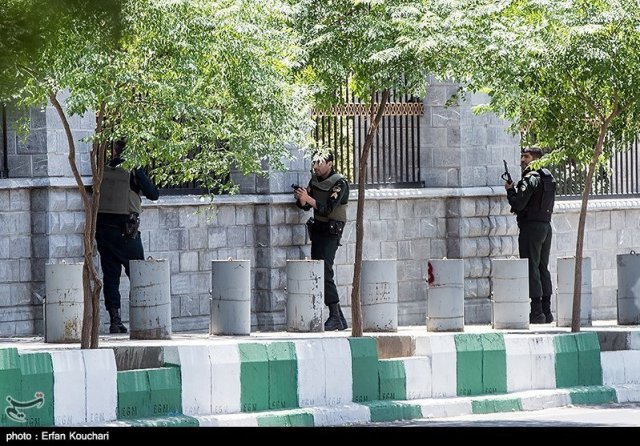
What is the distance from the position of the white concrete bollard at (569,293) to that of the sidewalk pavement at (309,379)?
126 inches

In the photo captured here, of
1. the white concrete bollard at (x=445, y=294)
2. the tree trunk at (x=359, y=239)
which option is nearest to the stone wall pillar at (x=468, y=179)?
the white concrete bollard at (x=445, y=294)

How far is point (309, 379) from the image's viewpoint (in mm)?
14477

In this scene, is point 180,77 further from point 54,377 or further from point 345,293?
point 345,293

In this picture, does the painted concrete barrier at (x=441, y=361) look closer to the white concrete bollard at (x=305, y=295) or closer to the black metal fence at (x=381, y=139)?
the white concrete bollard at (x=305, y=295)

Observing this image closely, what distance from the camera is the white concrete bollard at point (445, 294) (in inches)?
781

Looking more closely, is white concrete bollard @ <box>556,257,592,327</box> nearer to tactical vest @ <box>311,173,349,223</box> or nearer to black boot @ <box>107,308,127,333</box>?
tactical vest @ <box>311,173,349,223</box>

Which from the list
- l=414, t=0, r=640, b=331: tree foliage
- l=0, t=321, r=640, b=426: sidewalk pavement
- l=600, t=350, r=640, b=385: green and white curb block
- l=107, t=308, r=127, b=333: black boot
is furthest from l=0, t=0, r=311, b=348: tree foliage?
l=600, t=350, r=640, b=385: green and white curb block

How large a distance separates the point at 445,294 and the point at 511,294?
0.94m

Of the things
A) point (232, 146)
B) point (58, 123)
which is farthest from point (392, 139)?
point (232, 146)

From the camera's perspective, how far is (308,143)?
58.2ft

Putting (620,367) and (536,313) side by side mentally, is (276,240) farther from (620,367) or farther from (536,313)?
(620,367)

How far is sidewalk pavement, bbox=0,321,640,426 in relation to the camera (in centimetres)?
1273

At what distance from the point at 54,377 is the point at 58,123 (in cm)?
Answer: 738

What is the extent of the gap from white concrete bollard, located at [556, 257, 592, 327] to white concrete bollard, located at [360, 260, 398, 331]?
233cm
